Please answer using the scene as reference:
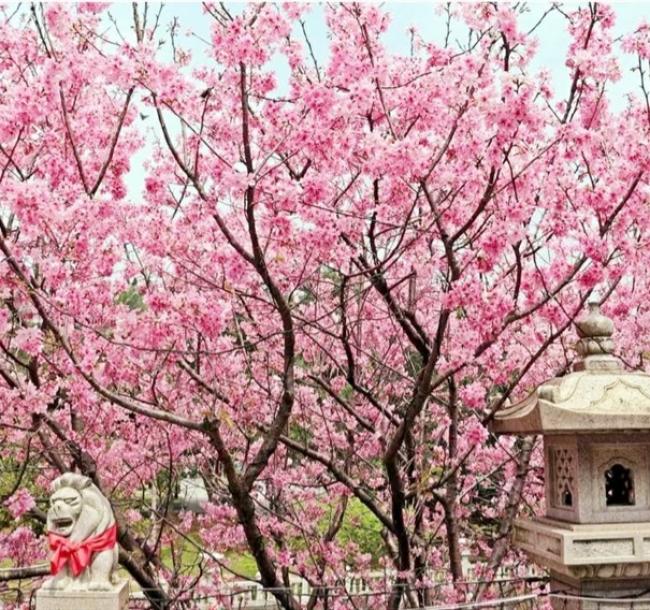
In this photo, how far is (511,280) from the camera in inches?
286

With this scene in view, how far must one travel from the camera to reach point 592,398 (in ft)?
14.1

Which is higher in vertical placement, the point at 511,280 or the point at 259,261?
the point at 511,280

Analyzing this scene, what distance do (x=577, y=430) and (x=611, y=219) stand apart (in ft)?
6.32

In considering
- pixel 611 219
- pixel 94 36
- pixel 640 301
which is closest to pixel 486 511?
pixel 640 301

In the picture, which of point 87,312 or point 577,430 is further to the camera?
point 87,312

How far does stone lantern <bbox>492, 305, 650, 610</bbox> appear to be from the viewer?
420cm

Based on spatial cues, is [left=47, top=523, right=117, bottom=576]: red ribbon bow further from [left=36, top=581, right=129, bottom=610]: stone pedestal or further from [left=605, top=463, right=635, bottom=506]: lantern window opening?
[left=605, top=463, right=635, bottom=506]: lantern window opening

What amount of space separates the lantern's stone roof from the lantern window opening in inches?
16.0

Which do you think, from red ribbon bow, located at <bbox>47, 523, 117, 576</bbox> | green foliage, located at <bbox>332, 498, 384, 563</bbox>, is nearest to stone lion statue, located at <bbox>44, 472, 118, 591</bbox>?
red ribbon bow, located at <bbox>47, 523, 117, 576</bbox>

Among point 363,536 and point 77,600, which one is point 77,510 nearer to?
point 77,600

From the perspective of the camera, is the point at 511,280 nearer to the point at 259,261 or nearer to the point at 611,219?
the point at 611,219

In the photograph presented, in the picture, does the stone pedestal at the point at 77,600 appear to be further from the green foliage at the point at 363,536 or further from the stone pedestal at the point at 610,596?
the green foliage at the point at 363,536

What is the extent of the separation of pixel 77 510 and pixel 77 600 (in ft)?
1.45

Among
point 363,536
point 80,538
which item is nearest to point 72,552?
point 80,538
